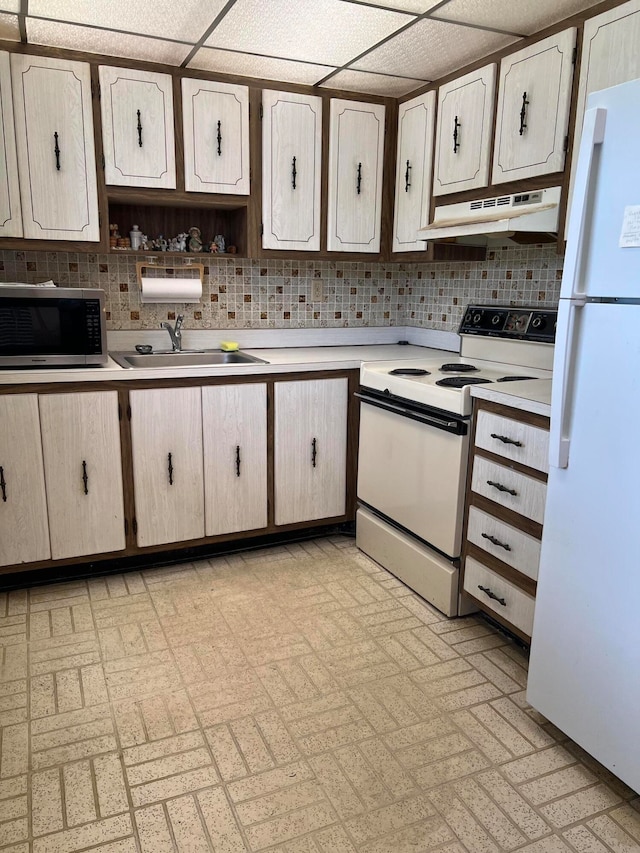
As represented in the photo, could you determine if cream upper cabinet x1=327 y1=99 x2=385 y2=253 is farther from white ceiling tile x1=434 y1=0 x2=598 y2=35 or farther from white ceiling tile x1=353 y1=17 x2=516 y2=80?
white ceiling tile x1=434 y1=0 x2=598 y2=35

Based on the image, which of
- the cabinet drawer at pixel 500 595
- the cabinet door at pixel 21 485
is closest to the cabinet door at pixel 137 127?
the cabinet door at pixel 21 485

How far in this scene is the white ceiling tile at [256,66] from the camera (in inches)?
105

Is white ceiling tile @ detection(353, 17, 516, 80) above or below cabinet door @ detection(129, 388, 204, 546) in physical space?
above

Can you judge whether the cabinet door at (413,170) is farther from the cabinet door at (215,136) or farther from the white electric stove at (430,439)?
the cabinet door at (215,136)

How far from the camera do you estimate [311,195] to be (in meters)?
3.14

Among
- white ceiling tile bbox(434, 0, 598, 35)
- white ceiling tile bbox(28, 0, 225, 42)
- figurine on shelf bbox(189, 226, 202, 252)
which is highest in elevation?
white ceiling tile bbox(434, 0, 598, 35)

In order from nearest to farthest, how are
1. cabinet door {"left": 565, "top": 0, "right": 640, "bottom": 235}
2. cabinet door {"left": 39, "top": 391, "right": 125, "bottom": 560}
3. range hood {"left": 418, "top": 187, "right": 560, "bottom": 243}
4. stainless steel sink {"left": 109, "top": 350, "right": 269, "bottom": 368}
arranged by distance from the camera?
cabinet door {"left": 565, "top": 0, "right": 640, "bottom": 235}
range hood {"left": 418, "top": 187, "right": 560, "bottom": 243}
cabinet door {"left": 39, "top": 391, "right": 125, "bottom": 560}
stainless steel sink {"left": 109, "top": 350, "right": 269, "bottom": 368}

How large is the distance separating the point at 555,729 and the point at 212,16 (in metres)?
2.65

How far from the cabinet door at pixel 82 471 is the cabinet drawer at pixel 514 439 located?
1.50 m

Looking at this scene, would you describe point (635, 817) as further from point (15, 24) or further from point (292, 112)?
point (15, 24)

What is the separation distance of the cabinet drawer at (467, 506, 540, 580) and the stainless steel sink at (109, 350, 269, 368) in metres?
1.23

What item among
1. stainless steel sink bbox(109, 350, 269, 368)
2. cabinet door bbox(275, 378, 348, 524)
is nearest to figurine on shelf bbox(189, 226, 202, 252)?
stainless steel sink bbox(109, 350, 269, 368)

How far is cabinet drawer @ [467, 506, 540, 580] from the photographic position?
6.91 ft

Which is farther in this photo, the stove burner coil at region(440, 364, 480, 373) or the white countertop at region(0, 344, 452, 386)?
the stove burner coil at region(440, 364, 480, 373)
